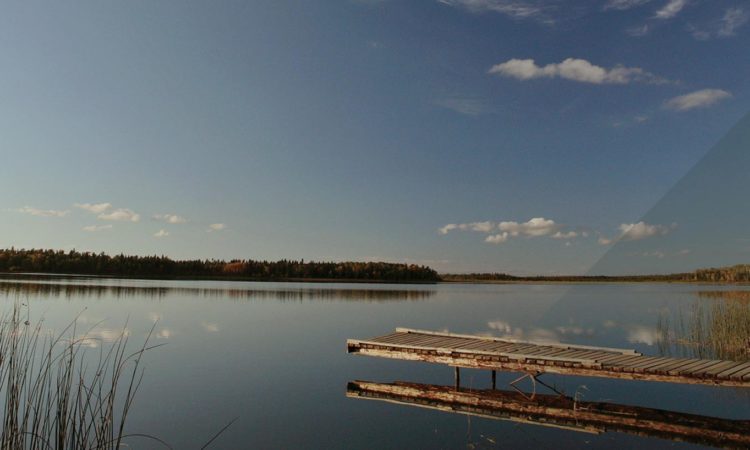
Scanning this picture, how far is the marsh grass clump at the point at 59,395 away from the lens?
634cm

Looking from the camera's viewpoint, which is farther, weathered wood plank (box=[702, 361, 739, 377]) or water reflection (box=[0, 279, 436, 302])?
water reflection (box=[0, 279, 436, 302])

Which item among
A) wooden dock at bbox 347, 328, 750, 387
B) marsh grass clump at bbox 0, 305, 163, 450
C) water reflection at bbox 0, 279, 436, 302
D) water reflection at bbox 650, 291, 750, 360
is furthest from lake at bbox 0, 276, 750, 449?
water reflection at bbox 0, 279, 436, 302

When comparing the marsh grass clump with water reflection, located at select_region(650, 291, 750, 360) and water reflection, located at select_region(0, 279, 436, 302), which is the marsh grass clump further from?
water reflection, located at select_region(0, 279, 436, 302)

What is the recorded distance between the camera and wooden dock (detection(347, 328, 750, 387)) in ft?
34.7

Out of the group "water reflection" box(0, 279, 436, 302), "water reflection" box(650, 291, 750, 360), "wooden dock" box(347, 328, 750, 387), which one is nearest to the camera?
"wooden dock" box(347, 328, 750, 387)

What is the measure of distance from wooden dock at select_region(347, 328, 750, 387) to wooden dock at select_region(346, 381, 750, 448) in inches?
27.7

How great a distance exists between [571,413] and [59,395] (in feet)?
33.5

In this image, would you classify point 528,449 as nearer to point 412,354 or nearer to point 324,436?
point 324,436

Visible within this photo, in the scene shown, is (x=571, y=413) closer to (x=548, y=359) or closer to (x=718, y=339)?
(x=548, y=359)

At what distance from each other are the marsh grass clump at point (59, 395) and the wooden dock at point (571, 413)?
6.02 m

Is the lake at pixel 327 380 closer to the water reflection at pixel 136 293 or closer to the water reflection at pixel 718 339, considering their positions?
the water reflection at pixel 718 339

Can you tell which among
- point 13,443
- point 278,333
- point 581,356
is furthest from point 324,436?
point 278,333

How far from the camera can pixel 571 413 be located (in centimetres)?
1142

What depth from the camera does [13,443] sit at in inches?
251
